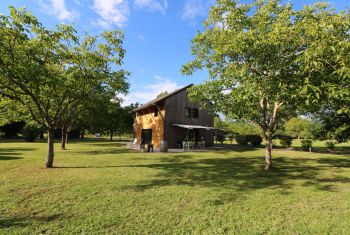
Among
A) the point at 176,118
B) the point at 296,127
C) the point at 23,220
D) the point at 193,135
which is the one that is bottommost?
the point at 23,220

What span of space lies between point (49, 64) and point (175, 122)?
16145 mm

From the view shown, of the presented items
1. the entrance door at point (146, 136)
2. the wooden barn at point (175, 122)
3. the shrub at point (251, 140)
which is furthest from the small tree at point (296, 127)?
the entrance door at point (146, 136)

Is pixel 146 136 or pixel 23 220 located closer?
pixel 23 220

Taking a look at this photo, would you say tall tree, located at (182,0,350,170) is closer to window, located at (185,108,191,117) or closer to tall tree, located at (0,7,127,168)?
tall tree, located at (0,7,127,168)

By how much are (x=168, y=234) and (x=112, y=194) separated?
3.08m

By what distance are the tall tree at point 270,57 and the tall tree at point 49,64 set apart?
455 centimetres

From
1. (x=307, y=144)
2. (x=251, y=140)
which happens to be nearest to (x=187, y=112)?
(x=251, y=140)

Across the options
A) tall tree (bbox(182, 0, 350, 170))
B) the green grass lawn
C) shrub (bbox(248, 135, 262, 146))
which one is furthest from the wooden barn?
the green grass lawn

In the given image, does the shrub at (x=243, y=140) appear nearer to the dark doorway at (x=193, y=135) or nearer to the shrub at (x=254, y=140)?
the shrub at (x=254, y=140)

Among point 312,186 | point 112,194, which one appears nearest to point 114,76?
point 112,194

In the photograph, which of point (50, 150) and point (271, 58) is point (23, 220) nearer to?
point (50, 150)

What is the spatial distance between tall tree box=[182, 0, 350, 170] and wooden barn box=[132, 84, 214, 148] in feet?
39.4

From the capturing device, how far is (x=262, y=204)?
615 centimetres

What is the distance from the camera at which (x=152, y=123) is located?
89.4 feet
